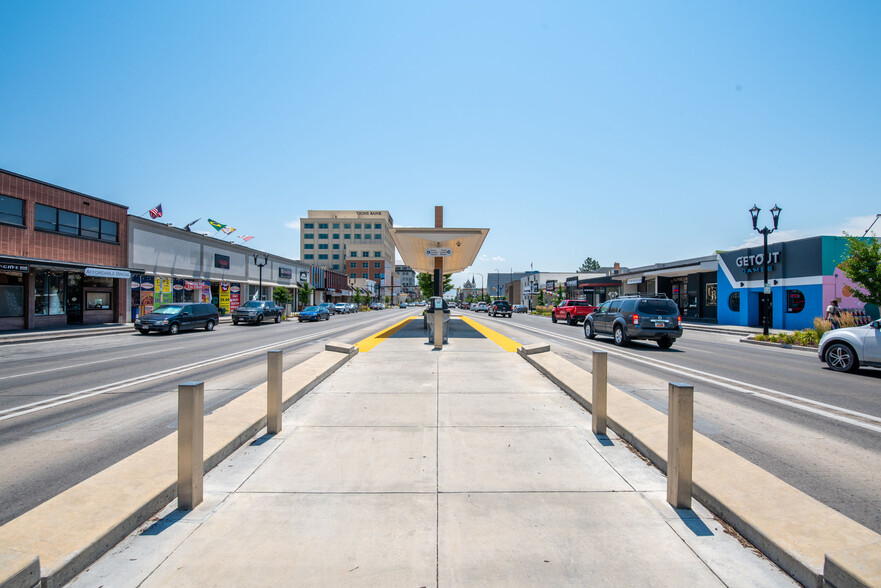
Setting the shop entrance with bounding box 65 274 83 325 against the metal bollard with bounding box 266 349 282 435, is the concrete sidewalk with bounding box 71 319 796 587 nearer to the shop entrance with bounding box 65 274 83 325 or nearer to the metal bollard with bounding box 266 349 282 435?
the metal bollard with bounding box 266 349 282 435

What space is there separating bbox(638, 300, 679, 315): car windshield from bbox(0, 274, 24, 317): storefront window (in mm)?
30435

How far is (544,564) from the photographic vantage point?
9.34ft

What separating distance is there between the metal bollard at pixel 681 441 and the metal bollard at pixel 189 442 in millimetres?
3760

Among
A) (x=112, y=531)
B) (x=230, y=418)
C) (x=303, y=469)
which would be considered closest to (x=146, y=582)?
(x=112, y=531)

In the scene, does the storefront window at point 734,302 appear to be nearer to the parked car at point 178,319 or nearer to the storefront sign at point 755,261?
the storefront sign at point 755,261

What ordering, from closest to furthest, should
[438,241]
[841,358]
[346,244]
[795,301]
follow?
[841,358] < [438,241] < [795,301] < [346,244]

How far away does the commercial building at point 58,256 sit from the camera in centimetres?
2284

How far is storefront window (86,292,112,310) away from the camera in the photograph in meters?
27.8

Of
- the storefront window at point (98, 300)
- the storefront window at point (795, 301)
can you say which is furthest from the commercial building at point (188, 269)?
the storefront window at point (795, 301)

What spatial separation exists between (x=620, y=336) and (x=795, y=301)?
60.7ft

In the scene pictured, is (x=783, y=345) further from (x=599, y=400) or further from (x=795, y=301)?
(x=599, y=400)

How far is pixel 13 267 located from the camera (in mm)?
21719

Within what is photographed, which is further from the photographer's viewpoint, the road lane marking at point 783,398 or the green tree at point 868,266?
the green tree at point 868,266

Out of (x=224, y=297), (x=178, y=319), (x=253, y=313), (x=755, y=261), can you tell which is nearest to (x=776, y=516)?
(x=178, y=319)
